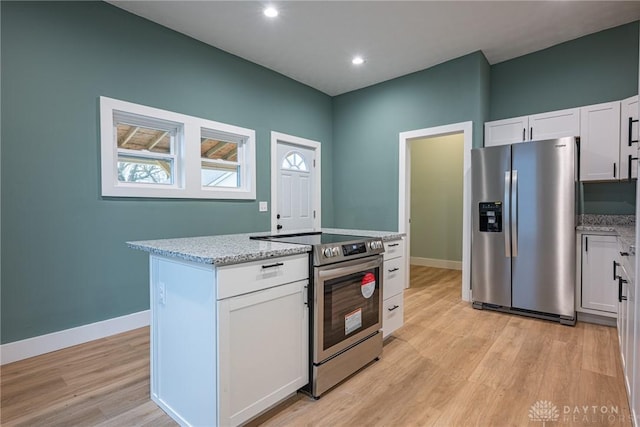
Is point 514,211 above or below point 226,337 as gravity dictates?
above

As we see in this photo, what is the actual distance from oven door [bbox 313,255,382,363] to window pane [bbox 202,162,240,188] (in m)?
2.31

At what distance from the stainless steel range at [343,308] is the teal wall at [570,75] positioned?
9.97ft

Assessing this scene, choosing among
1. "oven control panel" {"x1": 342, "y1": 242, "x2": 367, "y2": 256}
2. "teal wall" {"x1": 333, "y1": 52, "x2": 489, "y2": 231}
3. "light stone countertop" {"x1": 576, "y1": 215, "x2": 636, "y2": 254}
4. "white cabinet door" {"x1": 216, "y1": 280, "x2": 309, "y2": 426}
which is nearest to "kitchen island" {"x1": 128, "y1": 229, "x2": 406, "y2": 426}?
"white cabinet door" {"x1": 216, "y1": 280, "x2": 309, "y2": 426}

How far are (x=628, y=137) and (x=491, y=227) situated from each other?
1424 millimetres

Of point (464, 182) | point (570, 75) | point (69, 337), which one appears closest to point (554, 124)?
point (570, 75)

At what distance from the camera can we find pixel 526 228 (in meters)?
3.19

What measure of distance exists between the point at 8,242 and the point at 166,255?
1619mm

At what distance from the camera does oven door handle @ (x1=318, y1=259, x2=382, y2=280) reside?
1.85 m

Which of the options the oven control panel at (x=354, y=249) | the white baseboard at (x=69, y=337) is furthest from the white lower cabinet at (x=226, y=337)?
the white baseboard at (x=69, y=337)

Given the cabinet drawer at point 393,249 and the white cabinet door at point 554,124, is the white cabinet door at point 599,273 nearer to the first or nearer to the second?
the white cabinet door at point 554,124

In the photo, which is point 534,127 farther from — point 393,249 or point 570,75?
point 393,249

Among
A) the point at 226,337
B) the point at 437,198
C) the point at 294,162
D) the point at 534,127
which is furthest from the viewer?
the point at 437,198

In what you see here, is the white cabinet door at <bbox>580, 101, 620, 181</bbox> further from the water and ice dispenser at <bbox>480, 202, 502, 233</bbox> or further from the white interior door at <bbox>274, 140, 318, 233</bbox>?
the white interior door at <bbox>274, 140, 318, 233</bbox>

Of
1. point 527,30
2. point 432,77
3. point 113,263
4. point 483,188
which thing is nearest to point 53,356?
point 113,263
